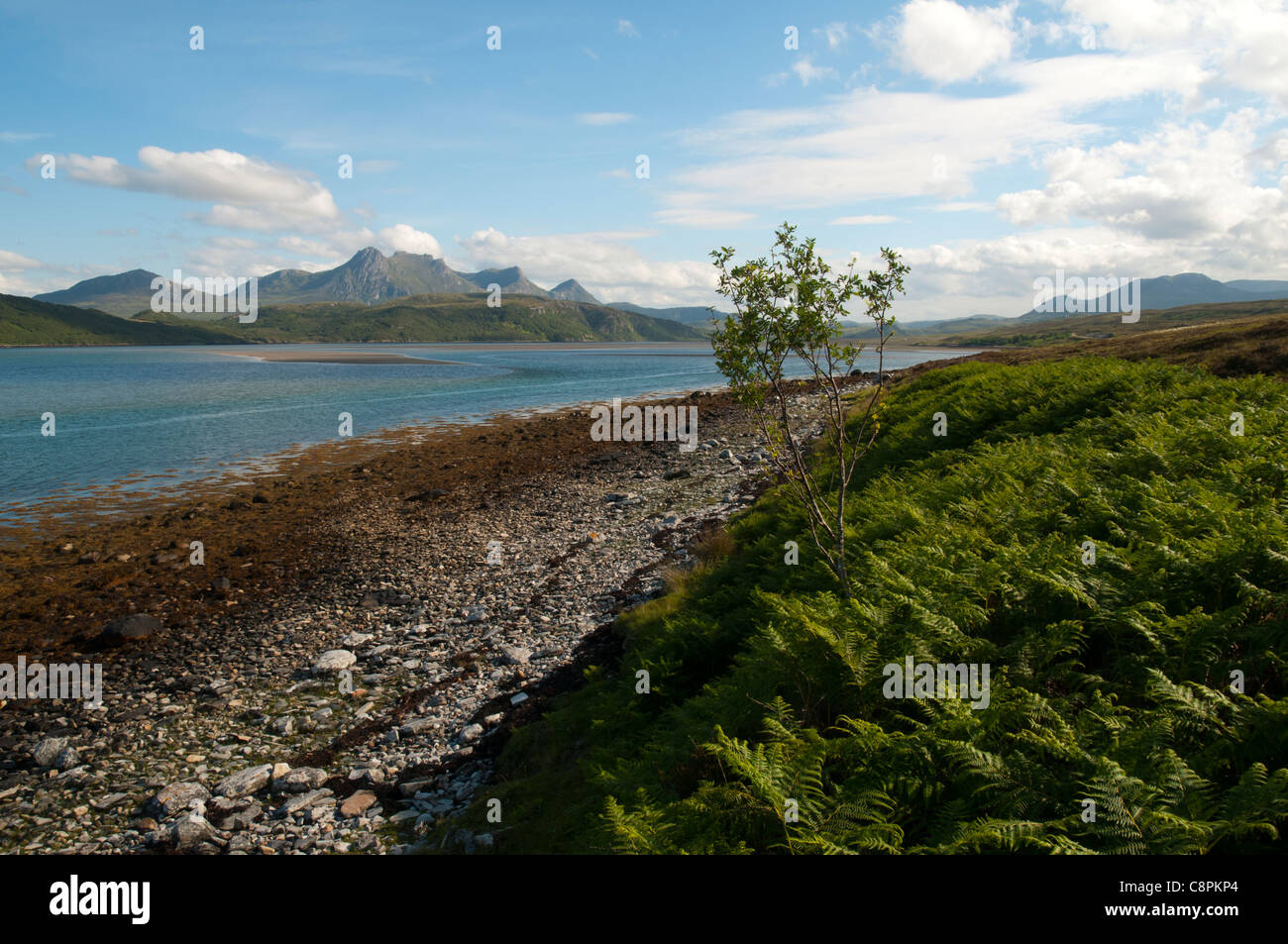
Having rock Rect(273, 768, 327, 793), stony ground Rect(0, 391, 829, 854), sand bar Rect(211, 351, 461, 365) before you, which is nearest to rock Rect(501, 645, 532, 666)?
stony ground Rect(0, 391, 829, 854)

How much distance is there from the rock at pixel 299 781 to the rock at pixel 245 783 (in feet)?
0.90

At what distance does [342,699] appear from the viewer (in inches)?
520

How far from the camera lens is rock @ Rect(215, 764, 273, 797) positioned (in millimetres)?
10391

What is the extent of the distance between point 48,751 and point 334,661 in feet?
15.7

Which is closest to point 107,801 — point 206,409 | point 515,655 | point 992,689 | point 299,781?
point 299,781

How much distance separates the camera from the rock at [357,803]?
32.0 ft

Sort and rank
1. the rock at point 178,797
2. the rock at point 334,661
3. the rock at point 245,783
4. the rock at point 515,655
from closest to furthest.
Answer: the rock at point 178,797 → the rock at point 245,783 → the rock at point 515,655 → the rock at point 334,661

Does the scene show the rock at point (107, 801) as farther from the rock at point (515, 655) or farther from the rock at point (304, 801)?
the rock at point (515, 655)

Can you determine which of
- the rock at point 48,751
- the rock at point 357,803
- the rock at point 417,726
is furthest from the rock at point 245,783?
the rock at point 48,751

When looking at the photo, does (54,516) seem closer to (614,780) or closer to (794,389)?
(614,780)

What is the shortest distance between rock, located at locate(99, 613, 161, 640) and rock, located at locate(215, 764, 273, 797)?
773 centimetres

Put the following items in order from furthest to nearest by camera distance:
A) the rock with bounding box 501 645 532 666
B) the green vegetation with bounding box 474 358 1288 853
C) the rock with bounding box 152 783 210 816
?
the rock with bounding box 501 645 532 666 → the rock with bounding box 152 783 210 816 → the green vegetation with bounding box 474 358 1288 853

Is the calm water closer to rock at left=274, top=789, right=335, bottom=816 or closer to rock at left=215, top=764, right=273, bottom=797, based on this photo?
rock at left=215, top=764, right=273, bottom=797

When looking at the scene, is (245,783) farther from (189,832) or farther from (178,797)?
(189,832)
